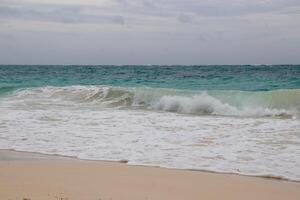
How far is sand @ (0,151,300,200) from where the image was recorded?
4.99 meters

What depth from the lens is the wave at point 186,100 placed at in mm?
14906

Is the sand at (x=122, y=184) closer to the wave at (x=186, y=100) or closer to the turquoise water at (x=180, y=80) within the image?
the wave at (x=186, y=100)

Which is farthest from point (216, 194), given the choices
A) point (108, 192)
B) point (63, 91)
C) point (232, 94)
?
point (63, 91)

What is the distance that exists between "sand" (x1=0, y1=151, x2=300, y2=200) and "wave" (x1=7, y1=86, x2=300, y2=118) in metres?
8.09

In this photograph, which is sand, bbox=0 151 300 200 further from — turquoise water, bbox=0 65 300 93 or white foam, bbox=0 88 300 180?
turquoise water, bbox=0 65 300 93

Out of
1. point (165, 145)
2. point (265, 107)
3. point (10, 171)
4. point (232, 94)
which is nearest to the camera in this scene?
point (10, 171)

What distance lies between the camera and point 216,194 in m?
5.23

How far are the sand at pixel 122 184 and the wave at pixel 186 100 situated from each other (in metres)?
8.09

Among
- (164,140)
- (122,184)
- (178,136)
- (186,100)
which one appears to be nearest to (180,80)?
(186,100)

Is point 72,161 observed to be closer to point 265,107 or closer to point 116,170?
point 116,170

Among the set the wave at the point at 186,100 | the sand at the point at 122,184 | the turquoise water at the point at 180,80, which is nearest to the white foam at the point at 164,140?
the sand at the point at 122,184

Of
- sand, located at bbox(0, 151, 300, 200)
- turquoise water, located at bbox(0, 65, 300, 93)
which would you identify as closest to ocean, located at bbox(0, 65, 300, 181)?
sand, located at bbox(0, 151, 300, 200)

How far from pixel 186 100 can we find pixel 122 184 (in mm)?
10591

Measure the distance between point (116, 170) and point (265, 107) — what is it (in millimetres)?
10078
